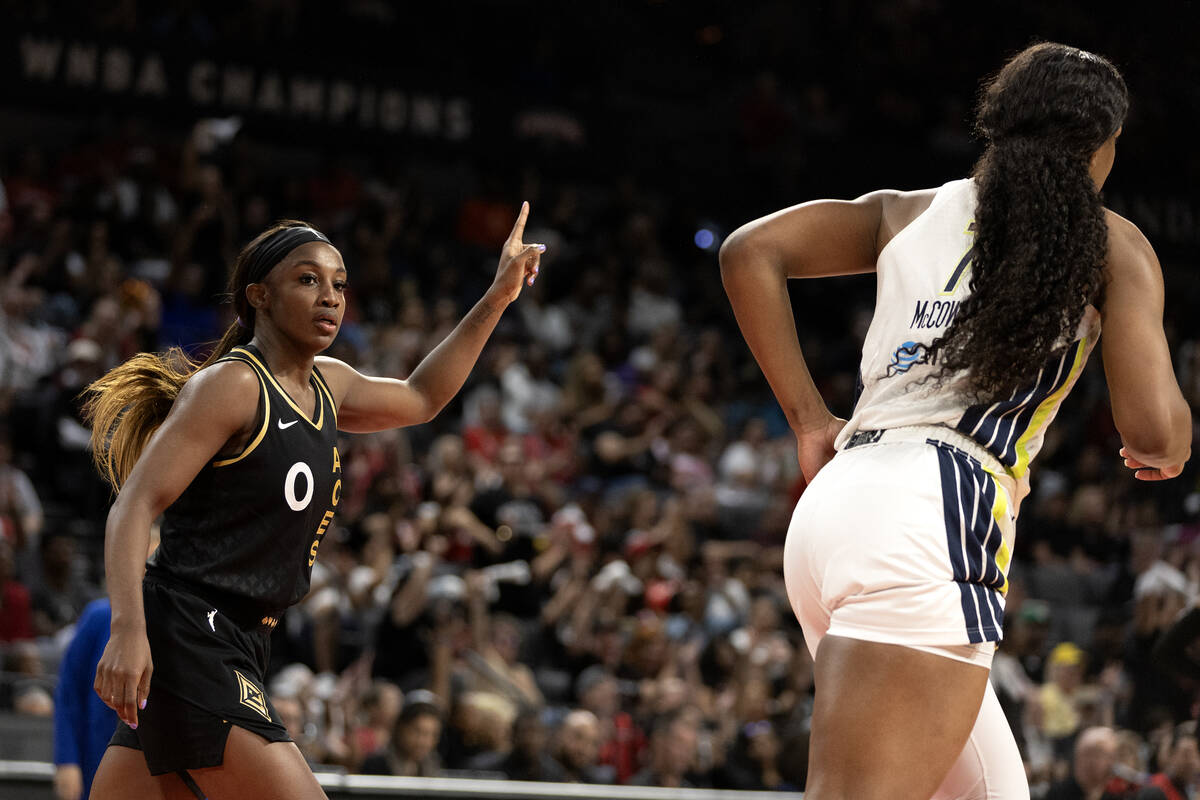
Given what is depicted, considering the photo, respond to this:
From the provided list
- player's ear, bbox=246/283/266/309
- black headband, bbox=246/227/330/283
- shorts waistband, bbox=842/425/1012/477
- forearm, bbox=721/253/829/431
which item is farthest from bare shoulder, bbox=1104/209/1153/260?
A: player's ear, bbox=246/283/266/309

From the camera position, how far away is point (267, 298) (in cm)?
306

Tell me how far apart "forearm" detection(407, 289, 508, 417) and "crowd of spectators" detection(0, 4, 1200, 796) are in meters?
3.20

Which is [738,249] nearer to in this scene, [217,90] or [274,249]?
[274,249]

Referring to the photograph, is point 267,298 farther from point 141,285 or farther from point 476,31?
point 476,31

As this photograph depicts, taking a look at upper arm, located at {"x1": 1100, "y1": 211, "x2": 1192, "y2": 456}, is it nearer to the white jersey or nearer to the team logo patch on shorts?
the white jersey

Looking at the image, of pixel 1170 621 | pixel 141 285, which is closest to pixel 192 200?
pixel 141 285

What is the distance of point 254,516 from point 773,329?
1188 mm

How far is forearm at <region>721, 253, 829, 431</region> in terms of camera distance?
94.2 inches

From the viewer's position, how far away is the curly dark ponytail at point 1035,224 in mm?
2078

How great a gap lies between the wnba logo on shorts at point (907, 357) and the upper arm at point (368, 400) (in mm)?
1443

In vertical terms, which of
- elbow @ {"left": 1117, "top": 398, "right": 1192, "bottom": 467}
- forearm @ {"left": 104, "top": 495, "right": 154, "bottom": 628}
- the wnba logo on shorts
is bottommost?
forearm @ {"left": 104, "top": 495, "right": 154, "bottom": 628}

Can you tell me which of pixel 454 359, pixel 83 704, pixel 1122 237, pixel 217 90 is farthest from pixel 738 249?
pixel 217 90

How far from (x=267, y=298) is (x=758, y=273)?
3.98 feet

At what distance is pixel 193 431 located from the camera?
276cm
